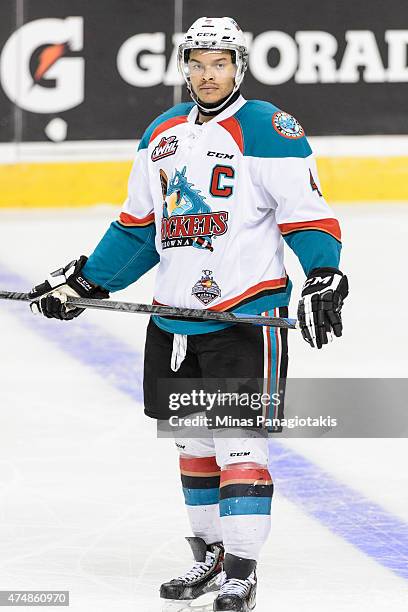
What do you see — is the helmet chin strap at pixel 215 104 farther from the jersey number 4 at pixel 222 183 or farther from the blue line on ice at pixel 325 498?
the blue line on ice at pixel 325 498

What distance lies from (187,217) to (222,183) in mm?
103

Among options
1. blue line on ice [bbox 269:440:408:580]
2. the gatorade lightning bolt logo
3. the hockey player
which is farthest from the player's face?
the gatorade lightning bolt logo

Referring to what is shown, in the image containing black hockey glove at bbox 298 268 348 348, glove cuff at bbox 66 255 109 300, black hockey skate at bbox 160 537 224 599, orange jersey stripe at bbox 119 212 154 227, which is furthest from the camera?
glove cuff at bbox 66 255 109 300

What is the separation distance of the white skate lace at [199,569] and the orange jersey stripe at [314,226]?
2.44 ft

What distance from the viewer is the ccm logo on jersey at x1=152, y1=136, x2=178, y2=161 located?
308 centimetres

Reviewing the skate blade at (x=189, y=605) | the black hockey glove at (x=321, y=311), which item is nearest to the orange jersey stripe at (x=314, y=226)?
the black hockey glove at (x=321, y=311)

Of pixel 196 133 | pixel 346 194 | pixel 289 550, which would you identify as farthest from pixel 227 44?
pixel 346 194

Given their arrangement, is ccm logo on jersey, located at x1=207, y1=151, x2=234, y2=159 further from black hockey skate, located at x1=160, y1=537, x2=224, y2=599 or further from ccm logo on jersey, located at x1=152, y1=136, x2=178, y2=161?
black hockey skate, located at x1=160, y1=537, x2=224, y2=599

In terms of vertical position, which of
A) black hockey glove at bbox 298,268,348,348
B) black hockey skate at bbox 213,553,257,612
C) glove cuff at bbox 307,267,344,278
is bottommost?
black hockey skate at bbox 213,553,257,612

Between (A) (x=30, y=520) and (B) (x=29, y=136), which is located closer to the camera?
(A) (x=30, y=520)

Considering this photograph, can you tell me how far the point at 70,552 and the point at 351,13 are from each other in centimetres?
505

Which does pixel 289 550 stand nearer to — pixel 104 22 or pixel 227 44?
pixel 227 44

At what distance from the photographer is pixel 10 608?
2.99 meters

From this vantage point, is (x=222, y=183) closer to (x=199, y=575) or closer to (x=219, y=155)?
(x=219, y=155)
